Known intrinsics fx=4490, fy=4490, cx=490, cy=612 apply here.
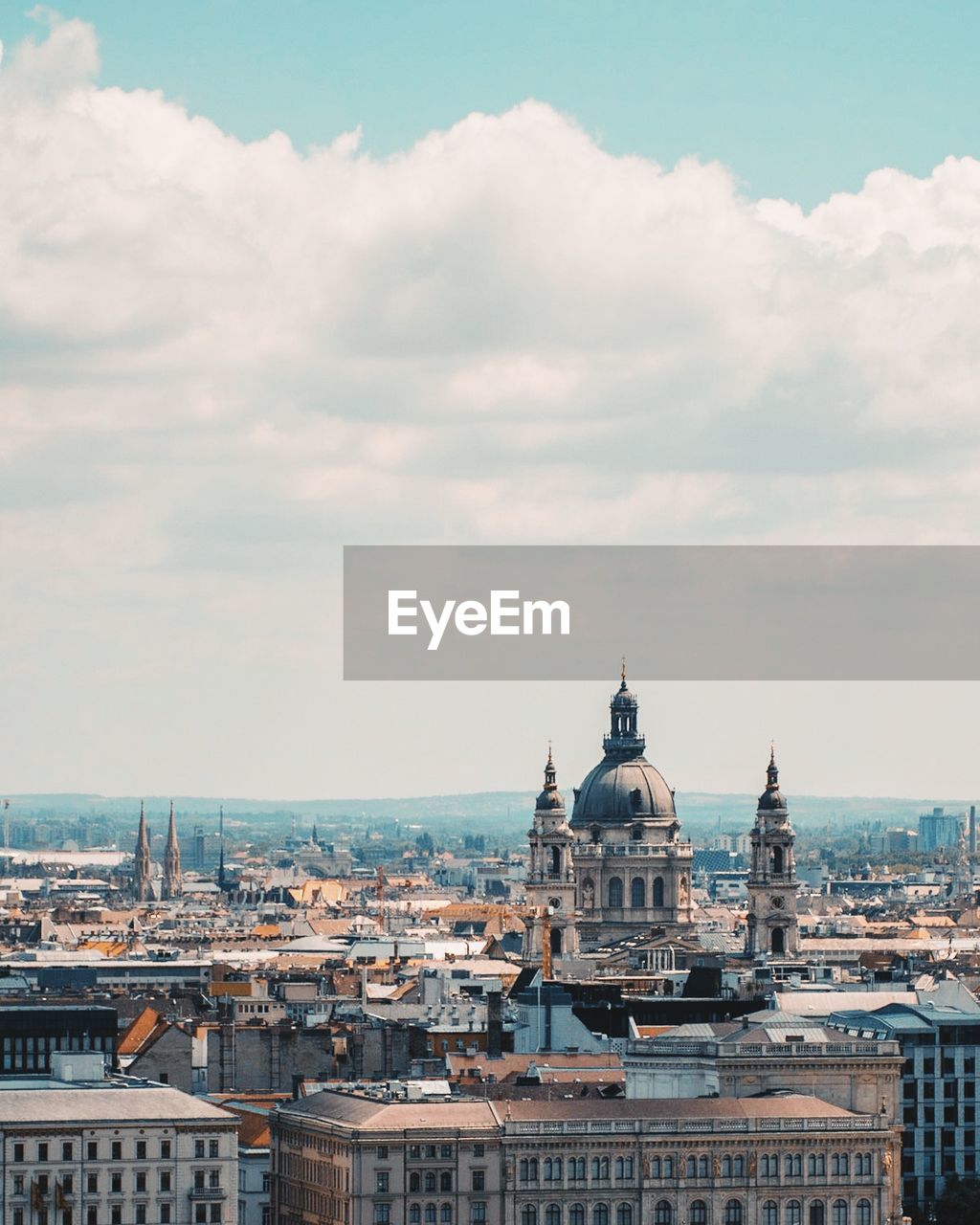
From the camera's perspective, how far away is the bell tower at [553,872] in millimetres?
194625

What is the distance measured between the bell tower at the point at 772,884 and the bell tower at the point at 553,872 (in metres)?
8.10

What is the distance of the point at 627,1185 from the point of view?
104 m

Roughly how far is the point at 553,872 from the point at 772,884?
10370 millimetres

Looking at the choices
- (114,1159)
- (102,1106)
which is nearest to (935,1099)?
(102,1106)

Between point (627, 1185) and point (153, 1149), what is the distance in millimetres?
11341

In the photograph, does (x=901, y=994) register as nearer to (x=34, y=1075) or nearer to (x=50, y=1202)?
(x=34, y=1075)

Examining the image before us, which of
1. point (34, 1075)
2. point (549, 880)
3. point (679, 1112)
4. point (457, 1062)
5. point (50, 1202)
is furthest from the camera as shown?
point (549, 880)

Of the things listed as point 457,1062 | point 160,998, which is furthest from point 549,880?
point 457,1062

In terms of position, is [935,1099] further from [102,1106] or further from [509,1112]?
[102,1106]

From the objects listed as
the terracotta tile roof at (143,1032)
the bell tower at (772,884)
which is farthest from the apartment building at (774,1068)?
the bell tower at (772,884)

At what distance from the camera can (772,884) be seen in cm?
19262

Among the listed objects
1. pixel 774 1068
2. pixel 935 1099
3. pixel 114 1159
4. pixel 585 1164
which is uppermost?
pixel 774 1068

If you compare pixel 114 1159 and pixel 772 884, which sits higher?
pixel 772 884

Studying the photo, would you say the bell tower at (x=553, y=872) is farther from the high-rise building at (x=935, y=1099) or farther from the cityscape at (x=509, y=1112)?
the high-rise building at (x=935, y=1099)
